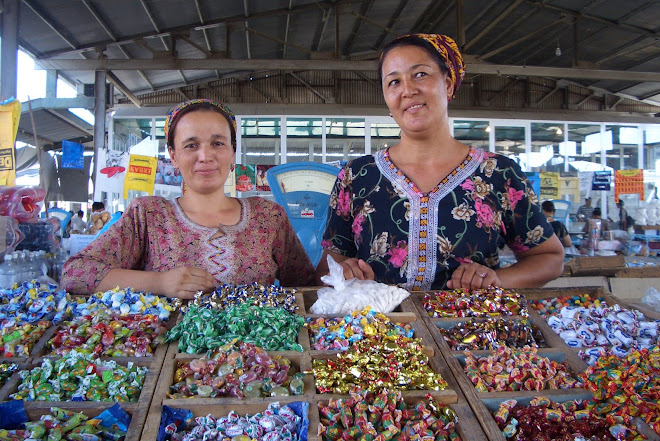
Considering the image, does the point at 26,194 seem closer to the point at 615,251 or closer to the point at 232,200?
the point at 232,200

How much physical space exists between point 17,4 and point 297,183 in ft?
11.8

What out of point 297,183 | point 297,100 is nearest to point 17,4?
point 297,183

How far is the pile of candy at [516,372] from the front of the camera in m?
0.88

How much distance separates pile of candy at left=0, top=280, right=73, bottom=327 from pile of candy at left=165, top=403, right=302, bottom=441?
1.84 feet

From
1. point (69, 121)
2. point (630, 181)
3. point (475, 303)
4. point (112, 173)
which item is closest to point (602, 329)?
point (475, 303)

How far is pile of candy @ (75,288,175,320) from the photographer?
1.11 m

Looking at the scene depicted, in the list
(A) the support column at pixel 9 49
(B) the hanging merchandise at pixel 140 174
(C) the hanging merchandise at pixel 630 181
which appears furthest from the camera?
(C) the hanging merchandise at pixel 630 181

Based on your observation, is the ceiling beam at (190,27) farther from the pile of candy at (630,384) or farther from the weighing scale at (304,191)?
the pile of candy at (630,384)

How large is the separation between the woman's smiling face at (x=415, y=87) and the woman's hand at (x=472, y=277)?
408 mm

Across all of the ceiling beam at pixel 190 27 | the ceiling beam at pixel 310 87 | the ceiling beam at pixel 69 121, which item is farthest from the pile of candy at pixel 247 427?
the ceiling beam at pixel 310 87

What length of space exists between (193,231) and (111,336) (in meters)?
0.50

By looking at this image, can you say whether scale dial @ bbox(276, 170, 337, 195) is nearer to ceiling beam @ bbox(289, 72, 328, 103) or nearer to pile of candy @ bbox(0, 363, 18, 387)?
pile of candy @ bbox(0, 363, 18, 387)

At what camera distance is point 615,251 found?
6.00m

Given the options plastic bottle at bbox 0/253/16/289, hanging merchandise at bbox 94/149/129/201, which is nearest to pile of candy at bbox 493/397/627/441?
plastic bottle at bbox 0/253/16/289
